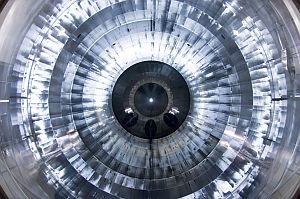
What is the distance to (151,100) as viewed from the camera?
1.42 meters

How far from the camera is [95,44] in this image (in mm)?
1416

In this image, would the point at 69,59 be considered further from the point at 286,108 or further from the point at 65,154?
the point at 286,108

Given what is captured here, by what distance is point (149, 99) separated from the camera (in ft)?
4.66

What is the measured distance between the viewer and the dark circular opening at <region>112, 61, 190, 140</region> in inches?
56.4

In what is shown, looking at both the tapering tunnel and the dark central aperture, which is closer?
the tapering tunnel

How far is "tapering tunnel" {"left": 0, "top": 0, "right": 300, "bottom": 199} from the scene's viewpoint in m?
1.22

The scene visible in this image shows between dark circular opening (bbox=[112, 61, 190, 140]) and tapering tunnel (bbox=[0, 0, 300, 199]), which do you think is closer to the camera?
tapering tunnel (bbox=[0, 0, 300, 199])

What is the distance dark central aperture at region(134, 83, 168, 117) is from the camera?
1.42 meters

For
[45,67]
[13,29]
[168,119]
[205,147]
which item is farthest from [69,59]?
[205,147]

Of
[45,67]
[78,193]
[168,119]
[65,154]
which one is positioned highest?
[45,67]

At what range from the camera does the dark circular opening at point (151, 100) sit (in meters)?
1.43

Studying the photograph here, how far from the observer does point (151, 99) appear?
1.42 m

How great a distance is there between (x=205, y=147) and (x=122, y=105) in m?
0.33

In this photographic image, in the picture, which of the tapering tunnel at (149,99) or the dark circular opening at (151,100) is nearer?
the tapering tunnel at (149,99)
